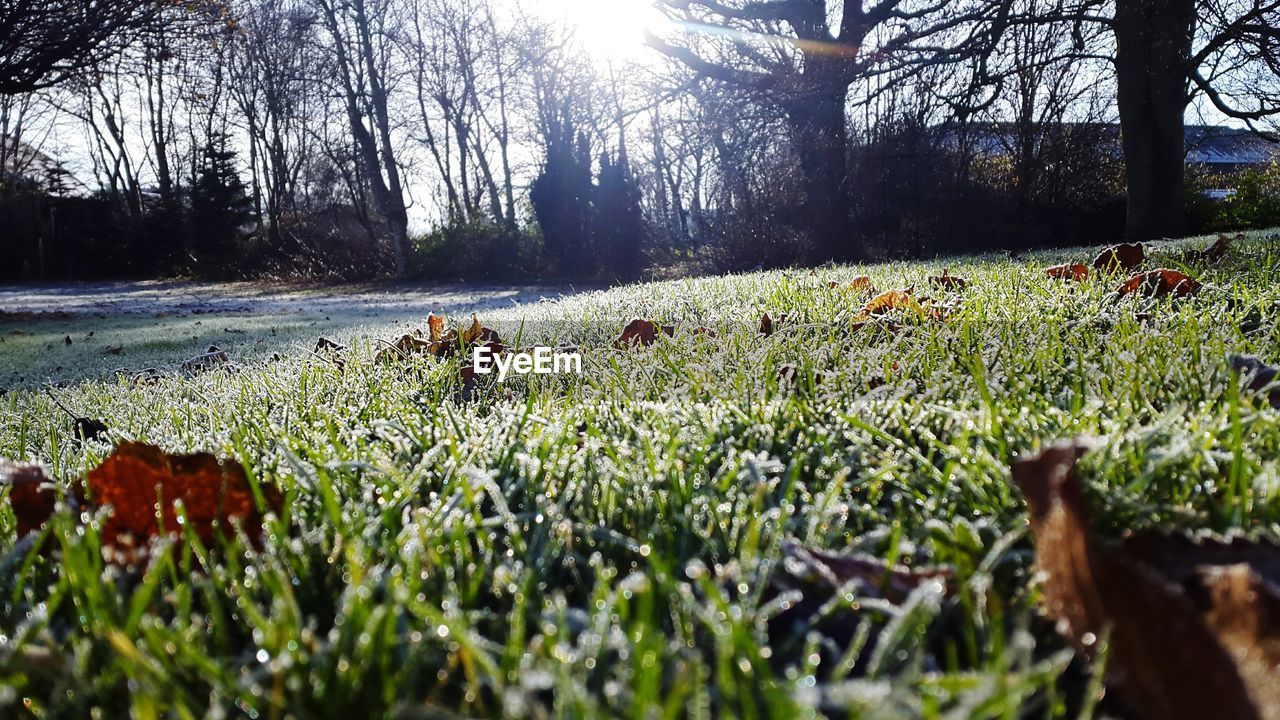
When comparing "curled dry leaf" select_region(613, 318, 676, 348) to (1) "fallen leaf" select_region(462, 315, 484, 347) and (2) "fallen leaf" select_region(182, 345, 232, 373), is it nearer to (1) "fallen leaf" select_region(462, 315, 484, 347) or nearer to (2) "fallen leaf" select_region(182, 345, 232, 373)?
(1) "fallen leaf" select_region(462, 315, 484, 347)

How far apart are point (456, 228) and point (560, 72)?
21.2 ft

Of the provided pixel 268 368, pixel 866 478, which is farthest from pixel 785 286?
pixel 866 478

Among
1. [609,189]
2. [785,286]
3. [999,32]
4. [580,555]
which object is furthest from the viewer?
[609,189]

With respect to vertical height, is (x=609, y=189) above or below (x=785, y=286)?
above

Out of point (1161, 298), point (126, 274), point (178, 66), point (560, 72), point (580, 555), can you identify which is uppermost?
point (560, 72)

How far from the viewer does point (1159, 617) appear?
1.68ft

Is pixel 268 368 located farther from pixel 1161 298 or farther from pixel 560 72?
pixel 560 72

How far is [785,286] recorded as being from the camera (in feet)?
13.0

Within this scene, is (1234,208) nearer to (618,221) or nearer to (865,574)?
(618,221)

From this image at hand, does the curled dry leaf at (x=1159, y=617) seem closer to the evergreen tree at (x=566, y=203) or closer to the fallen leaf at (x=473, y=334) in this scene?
the fallen leaf at (x=473, y=334)

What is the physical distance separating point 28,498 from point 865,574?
945 millimetres
